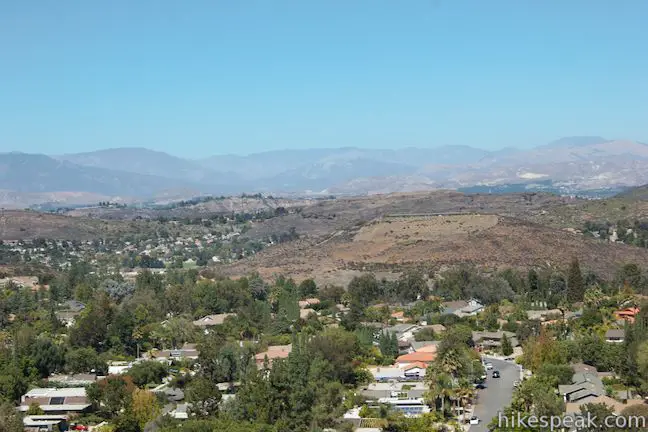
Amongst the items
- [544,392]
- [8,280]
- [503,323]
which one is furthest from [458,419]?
[8,280]

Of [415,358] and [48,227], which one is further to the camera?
[48,227]

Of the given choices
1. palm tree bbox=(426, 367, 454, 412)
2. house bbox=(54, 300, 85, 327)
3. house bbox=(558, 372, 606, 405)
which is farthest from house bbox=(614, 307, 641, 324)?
house bbox=(54, 300, 85, 327)

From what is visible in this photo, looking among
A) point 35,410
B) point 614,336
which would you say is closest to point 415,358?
point 614,336

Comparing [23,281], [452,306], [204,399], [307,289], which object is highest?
[204,399]

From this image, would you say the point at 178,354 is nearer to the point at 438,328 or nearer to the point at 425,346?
the point at 425,346

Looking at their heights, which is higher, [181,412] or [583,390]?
[583,390]

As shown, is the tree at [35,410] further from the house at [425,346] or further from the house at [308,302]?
the house at [308,302]

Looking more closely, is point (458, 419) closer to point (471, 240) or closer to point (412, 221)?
point (471, 240)

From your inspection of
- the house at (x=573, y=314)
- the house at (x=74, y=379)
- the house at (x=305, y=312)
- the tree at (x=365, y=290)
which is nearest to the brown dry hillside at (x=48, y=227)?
the tree at (x=365, y=290)
